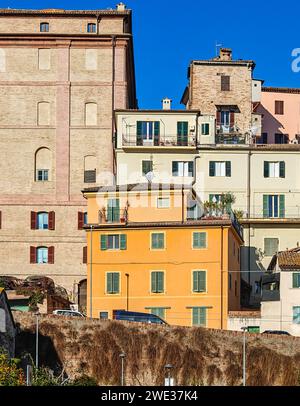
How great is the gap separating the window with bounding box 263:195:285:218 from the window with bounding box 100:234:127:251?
14.5 meters

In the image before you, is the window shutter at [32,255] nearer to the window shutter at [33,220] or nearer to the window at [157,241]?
the window shutter at [33,220]

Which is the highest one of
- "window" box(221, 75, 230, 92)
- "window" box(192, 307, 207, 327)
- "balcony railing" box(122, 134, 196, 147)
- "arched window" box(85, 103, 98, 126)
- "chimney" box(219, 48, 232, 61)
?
"chimney" box(219, 48, 232, 61)

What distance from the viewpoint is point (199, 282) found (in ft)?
195

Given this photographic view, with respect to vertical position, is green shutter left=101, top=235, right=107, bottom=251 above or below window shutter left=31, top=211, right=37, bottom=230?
below

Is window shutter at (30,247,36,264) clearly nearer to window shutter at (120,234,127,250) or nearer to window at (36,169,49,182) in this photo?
window at (36,169,49,182)

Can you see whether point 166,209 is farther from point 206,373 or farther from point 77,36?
point 77,36

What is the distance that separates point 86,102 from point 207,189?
35.7 feet

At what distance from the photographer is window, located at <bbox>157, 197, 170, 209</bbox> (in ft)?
206

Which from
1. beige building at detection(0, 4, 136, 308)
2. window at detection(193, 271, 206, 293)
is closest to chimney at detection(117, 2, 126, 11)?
beige building at detection(0, 4, 136, 308)

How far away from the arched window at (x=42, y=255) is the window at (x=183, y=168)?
10.1 meters

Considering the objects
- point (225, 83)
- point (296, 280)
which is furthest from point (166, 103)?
point (296, 280)

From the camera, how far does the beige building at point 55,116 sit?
75.0m

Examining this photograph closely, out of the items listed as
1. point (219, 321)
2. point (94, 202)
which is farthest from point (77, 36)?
point (219, 321)

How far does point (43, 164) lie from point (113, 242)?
646 inches
